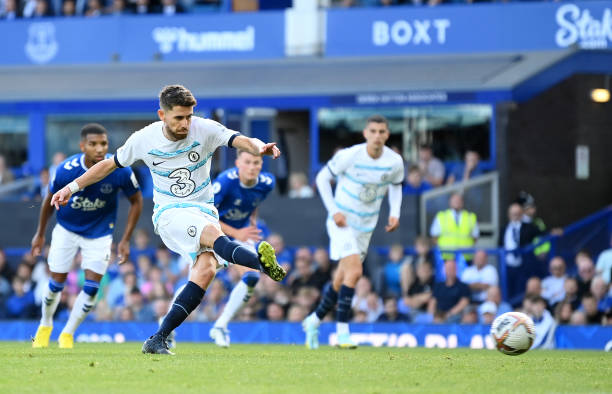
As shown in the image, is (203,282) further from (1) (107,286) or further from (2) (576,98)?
Result: (2) (576,98)

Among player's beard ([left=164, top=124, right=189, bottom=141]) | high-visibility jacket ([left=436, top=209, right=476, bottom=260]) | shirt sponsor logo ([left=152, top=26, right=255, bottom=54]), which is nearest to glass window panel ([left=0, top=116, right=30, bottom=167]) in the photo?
shirt sponsor logo ([left=152, top=26, right=255, bottom=54])

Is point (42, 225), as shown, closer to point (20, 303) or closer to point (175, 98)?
point (175, 98)

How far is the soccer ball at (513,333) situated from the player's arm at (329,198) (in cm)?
295

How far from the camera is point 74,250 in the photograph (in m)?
12.8

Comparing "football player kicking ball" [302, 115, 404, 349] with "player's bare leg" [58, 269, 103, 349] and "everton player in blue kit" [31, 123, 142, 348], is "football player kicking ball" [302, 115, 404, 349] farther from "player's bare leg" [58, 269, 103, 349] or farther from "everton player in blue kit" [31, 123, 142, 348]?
"player's bare leg" [58, 269, 103, 349]

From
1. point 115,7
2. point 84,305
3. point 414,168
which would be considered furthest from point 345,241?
point 115,7

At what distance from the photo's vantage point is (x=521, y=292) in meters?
18.5

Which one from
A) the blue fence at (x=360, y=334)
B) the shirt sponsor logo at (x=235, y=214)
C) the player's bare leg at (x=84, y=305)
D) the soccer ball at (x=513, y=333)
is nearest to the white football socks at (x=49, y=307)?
the player's bare leg at (x=84, y=305)

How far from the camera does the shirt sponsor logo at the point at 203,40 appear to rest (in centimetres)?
2197

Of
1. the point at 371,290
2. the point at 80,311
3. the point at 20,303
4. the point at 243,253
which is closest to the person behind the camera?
the point at 243,253

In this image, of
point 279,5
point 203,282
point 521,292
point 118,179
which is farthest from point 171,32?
point 203,282

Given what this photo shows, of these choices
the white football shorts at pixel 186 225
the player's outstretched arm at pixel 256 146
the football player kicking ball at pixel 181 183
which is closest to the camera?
the player's outstretched arm at pixel 256 146

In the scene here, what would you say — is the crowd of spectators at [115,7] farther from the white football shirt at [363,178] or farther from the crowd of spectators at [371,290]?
the white football shirt at [363,178]

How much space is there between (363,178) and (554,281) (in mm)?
5565
